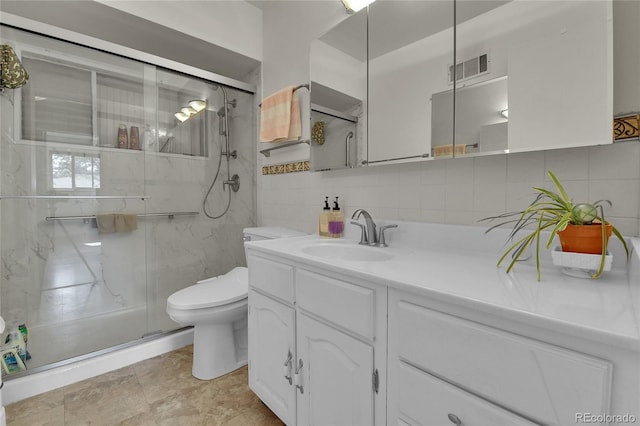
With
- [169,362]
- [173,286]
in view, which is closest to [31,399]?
[169,362]

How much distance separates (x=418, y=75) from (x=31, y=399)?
8.07 feet

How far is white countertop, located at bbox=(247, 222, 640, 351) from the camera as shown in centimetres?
51

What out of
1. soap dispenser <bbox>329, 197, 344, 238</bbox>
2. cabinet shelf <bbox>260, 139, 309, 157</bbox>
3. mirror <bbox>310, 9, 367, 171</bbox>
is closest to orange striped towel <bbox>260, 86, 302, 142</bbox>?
cabinet shelf <bbox>260, 139, 309, 157</bbox>

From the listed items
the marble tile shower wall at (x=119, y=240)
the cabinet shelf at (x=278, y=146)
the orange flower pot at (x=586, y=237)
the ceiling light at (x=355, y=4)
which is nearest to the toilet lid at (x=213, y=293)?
the marble tile shower wall at (x=119, y=240)

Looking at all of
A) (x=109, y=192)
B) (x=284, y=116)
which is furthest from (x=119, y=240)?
(x=284, y=116)

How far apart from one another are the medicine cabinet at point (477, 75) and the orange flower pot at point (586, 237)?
292mm

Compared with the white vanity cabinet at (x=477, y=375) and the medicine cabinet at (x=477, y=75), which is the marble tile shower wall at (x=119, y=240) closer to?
the medicine cabinet at (x=477, y=75)

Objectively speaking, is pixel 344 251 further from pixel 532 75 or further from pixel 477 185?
pixel 532 75

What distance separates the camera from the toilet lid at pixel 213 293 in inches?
61.1

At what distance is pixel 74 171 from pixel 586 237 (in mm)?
2458

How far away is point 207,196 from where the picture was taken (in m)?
2.35

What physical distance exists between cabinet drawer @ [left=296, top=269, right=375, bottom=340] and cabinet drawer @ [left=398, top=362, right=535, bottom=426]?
0.16 m

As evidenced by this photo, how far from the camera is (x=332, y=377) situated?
977mm

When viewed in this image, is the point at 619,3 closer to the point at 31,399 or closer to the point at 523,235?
the point at 523,235
